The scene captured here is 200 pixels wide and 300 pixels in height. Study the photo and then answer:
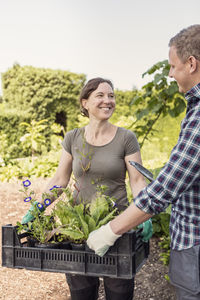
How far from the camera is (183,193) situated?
5.02 feet

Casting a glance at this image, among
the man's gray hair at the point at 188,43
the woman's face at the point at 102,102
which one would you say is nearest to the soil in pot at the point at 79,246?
the woman's face at the point at 102,102

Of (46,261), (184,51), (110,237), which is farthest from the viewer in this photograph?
(46,261)

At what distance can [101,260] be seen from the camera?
1.76 metres

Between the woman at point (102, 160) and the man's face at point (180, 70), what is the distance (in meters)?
0.81

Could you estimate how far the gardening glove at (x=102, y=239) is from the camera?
63.8 inches

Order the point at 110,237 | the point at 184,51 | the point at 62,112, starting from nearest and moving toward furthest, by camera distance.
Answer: the point at 184,51, the point at 110,237, the point at 62,112

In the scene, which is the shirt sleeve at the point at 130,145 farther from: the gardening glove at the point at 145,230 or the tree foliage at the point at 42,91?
the tree foliage at the point at 42,91

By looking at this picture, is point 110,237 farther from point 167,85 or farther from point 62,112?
point 62,112

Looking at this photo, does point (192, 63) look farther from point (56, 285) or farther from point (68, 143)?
point (56, 285)

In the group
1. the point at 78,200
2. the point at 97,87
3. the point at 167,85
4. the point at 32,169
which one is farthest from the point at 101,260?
the point at 32,169

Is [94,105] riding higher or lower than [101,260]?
higher

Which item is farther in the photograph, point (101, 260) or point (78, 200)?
point (78, 200)

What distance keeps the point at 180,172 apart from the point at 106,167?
0.89 meters

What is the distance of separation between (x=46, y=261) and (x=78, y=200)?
0.54 meters
